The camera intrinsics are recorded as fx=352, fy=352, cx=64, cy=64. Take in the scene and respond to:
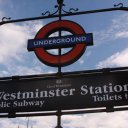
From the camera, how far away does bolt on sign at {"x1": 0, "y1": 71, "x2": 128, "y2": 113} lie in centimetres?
962

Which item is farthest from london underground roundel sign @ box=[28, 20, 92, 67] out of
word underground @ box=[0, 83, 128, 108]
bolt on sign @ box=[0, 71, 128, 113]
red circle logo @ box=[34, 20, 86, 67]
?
word underground @ box=[0, 83, 128, 108]

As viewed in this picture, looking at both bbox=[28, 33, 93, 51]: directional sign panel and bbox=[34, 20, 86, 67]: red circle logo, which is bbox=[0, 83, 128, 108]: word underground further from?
bbox=[28, 33, 93, 51]: directional sign panel

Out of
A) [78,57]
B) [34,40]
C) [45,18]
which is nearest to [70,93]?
[78,57]

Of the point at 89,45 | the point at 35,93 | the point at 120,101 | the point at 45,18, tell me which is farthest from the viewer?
the point at 45,18

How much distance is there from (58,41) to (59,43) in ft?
0.32

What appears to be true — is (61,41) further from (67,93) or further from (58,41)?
(67,93)

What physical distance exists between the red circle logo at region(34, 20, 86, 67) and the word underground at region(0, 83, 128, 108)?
3.38 ft

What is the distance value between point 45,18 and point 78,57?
216cm

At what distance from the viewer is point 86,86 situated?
9.86 m

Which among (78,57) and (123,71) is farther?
(78,57)

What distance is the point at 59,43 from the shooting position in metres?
11.0

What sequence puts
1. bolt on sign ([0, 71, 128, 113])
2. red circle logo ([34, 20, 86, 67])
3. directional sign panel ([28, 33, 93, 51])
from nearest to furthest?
1. bolt on sign ([0, 71, 128, 113])
2. red circle logo ([34, 20, 86, 67])
3. directional sign panel ([28, 33, 93, 51])

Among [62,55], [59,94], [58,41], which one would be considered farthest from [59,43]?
[59,94]

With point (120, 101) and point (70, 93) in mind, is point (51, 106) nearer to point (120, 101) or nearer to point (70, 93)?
point (70, 93)
